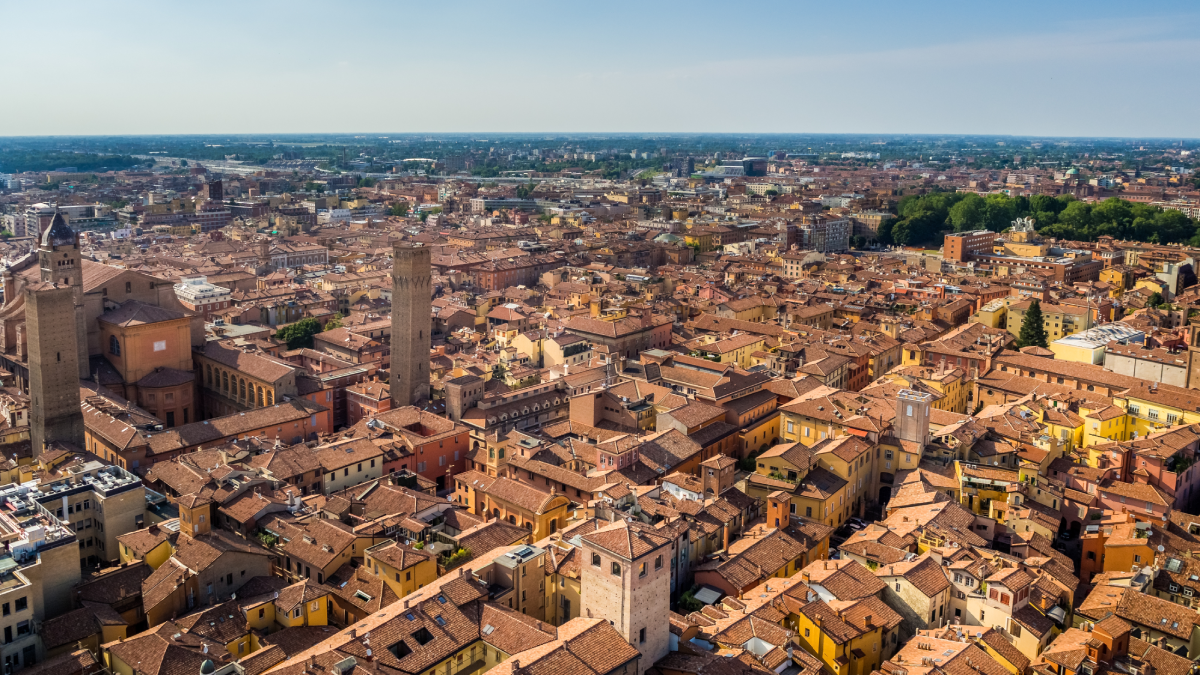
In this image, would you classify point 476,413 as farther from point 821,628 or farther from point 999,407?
point 999,407

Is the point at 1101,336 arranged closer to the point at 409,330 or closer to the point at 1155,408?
the point at 1155,408

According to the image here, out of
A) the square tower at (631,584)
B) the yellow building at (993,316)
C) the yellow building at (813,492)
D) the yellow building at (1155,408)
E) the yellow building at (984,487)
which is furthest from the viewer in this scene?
the yellow building at (993,316)

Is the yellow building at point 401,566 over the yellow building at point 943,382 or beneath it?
beneath

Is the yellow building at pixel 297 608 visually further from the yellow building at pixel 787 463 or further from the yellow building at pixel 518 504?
the yellow building at pixel 787 463

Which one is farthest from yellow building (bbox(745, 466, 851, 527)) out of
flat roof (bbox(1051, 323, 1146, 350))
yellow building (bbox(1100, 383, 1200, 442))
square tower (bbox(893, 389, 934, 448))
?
flat roof (bbox(1051, 323, 1146, 350))

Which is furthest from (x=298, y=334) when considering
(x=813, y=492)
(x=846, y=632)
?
(x=846, y=632)

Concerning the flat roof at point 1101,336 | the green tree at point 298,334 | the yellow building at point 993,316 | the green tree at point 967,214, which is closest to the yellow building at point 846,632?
the flat roof at point 1101,336

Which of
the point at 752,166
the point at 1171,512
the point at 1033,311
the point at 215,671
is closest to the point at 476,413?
the point at 215,671
